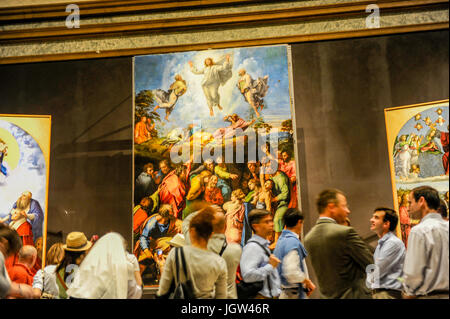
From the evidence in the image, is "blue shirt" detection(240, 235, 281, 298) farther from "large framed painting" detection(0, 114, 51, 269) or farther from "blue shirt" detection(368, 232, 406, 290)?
"large framed painting" detection(0, 114, 51, 269)

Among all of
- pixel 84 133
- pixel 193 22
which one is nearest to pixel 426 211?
pixel 193 22

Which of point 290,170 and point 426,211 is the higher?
point 290,170

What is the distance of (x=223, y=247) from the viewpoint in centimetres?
514

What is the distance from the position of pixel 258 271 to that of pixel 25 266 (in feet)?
8.98

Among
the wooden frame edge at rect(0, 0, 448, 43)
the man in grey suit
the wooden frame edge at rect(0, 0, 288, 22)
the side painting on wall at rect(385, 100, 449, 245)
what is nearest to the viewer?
the man in grey suit

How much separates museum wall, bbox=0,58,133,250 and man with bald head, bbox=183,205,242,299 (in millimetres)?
982

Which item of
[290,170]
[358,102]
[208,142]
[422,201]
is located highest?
[358,102]

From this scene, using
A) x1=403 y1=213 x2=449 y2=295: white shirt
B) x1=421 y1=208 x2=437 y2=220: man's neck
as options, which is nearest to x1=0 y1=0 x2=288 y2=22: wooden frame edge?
x1=421 y1=208 x2=437 y2=220: man's neck

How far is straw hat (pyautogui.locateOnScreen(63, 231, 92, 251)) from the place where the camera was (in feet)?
17.7

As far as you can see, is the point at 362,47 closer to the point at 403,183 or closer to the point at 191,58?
the point at 403,183

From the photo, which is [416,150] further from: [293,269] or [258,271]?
[258,271]

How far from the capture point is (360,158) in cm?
534

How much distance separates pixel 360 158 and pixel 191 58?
2.41 meters
